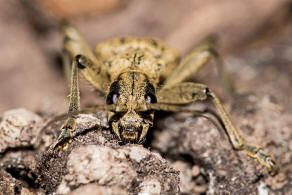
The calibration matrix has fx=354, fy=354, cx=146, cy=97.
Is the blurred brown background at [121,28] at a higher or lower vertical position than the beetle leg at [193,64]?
higher

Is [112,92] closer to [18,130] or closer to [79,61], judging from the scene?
[79,61]

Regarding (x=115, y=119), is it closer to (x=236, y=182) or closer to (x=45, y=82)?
(x=236, y=182)

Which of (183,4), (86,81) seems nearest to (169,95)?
(86,81)

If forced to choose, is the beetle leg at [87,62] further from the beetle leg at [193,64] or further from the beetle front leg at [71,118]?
the beetle leg at [193,64]

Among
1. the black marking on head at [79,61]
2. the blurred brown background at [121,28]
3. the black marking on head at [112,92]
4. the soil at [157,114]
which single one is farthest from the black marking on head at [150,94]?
the blurred brown background at [121,28]

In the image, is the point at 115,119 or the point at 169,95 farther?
the point at 169,95

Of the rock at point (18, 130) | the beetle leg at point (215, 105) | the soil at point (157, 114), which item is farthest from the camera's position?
the beetle leg at point (215, 105)

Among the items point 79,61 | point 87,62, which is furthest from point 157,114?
point 79,61
